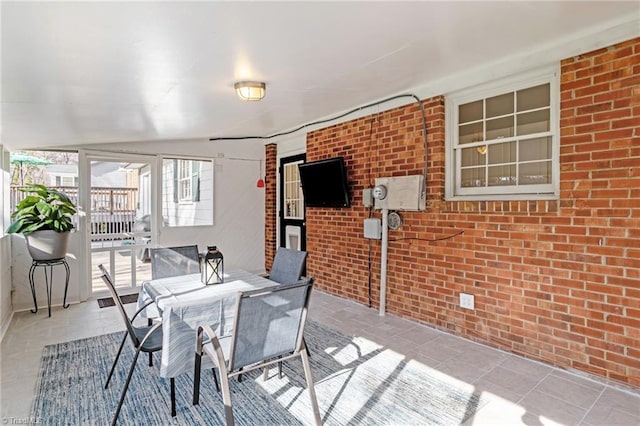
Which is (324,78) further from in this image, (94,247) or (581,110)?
(94,247)

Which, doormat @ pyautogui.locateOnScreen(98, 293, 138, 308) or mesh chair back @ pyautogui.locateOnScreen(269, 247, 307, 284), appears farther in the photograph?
doormat @ pyautogui.locateOnScreen(98, 293, 138, 308)

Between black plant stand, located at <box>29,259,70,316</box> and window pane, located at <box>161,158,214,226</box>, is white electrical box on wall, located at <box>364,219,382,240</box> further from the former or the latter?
black plant stand, located at <box>29,259,70,316</box>

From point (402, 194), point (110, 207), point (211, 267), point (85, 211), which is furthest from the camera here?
point (110, 207)

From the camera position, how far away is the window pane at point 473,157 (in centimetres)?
351

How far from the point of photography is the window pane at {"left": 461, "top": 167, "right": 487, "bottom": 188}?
3.51 meters

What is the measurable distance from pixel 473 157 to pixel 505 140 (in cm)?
36

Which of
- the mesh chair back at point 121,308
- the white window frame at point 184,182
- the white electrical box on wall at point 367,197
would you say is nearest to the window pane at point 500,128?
the white electrical box on wall at point 367,197

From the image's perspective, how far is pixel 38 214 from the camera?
425 centimetres

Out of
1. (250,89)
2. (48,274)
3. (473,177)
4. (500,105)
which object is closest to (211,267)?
(250,89)

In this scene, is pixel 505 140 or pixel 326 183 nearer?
Answer: pixel 505 140

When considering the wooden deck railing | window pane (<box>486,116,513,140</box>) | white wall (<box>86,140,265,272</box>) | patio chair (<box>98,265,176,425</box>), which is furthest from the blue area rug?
white wall (<box>86,140,265,272</box>)

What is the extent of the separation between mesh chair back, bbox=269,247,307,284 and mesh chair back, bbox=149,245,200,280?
77 centimetres

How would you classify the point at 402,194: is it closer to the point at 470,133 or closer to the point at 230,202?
the point at 470,133

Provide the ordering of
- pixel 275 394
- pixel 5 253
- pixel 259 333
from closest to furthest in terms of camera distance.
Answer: pixel 259 333
pixel 275 394
pixel 5 253
